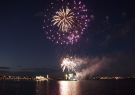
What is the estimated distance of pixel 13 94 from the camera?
154 m
